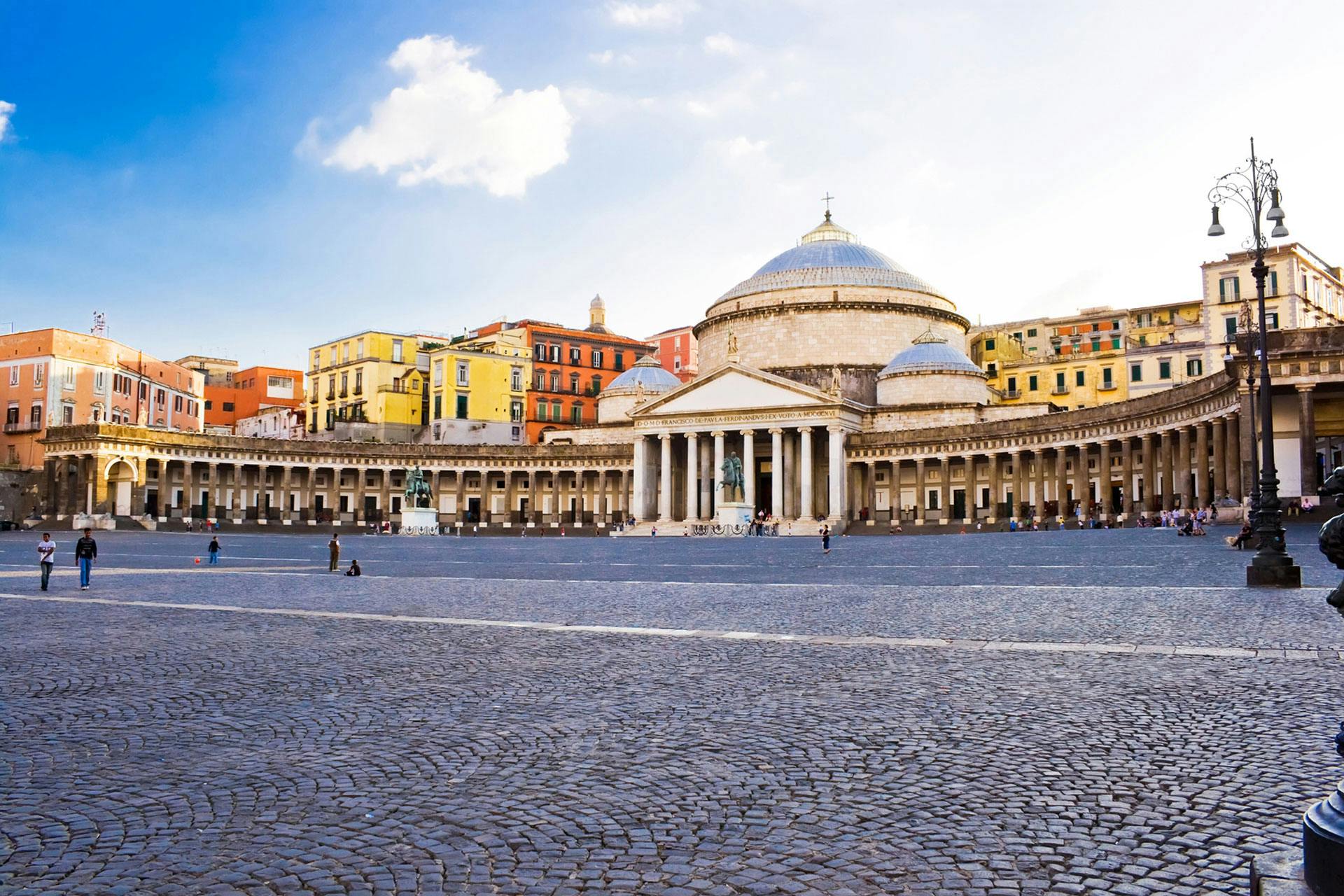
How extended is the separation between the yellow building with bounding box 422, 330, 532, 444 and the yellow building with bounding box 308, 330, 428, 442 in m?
1.35

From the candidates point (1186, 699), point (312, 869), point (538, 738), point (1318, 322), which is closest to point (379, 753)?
point (538, 738)

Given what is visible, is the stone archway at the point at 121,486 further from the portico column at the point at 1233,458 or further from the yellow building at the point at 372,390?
the portico column at the point at 1233,458

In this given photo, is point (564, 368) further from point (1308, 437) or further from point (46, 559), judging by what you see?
point (46, 559)

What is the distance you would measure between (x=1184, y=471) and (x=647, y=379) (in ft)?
147

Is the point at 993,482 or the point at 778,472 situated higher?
the point at 778,472

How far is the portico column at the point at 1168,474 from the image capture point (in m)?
48.7

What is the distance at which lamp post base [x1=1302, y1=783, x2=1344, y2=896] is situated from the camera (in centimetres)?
309

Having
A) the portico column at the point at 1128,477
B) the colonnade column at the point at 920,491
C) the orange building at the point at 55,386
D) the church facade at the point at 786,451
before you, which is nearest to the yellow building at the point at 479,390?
the church facade at the point at 786,451

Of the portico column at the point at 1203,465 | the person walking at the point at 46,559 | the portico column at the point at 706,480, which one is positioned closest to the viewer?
the person walking at the point at 46,559

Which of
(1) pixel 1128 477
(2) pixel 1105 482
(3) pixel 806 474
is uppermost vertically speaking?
(3) pixel 806 474

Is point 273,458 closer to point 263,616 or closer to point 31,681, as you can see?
point 263,616

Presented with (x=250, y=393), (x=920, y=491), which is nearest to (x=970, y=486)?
(x=920, y=491)

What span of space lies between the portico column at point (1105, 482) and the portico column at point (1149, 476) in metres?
3.98

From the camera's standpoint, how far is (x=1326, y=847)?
3148mm
